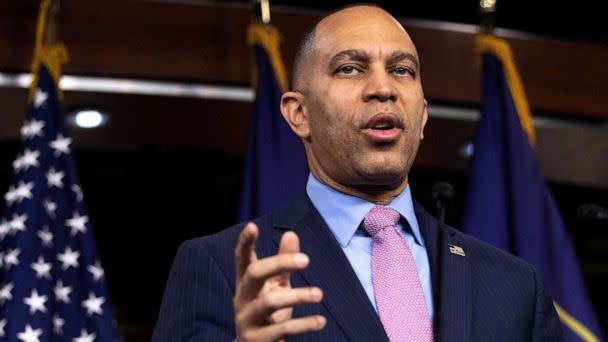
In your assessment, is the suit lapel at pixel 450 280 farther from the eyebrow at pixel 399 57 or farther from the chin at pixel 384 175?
the eyebrow at pixel 399 57

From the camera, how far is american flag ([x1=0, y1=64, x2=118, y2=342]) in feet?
9.60

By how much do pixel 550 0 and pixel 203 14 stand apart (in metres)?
1.65

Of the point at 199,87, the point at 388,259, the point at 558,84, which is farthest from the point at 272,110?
the point at 388,259

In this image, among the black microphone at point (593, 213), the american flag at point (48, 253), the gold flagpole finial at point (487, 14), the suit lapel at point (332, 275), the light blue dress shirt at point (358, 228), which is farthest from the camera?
the gold flagpole finial at point (487, 14)

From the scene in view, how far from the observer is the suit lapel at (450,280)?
1.58m

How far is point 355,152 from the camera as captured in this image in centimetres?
175

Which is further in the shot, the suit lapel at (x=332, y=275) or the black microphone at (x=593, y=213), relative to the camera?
the black microphone at (x=593, y=213)

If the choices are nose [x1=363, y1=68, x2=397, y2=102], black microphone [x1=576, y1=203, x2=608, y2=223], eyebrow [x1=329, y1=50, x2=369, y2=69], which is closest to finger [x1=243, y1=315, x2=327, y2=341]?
nose [x1=363, y1=68, x2=397, y2=102]

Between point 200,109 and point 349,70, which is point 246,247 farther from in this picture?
point 200,109

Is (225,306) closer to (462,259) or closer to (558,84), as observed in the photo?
(462,259)

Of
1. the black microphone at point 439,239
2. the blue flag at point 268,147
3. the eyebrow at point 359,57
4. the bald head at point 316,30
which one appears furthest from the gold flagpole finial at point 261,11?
the black microphone at point 439,239

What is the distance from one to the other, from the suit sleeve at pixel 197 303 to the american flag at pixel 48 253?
1.39m

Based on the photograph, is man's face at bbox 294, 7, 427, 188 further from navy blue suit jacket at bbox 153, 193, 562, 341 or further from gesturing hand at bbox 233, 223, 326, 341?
gesturing hand at bbox 233, 223, 326, 341

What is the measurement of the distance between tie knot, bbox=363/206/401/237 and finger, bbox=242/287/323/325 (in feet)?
1.61
